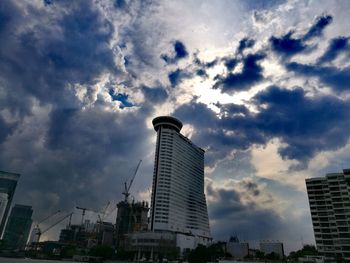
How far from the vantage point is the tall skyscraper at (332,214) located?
176750 mm

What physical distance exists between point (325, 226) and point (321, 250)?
1529cm

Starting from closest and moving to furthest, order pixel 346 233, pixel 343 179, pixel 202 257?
pixel 202 257, pixel 346 233, pixel 343 179

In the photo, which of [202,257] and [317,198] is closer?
[202,257]

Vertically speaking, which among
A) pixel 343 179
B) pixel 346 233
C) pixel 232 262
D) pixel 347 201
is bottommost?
pixel 232 262

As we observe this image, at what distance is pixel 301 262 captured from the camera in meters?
171

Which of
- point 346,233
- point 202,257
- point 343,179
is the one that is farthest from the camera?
point 343,179

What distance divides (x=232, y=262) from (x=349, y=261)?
6662cm

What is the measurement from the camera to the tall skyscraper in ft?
580

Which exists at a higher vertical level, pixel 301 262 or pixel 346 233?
pixel 346 233

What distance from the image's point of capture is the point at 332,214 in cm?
18700

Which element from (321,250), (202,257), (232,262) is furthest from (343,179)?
(202,257)

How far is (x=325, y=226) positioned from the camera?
614 ft

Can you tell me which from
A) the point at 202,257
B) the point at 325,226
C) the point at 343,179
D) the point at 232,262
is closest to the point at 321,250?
the point at 325,226

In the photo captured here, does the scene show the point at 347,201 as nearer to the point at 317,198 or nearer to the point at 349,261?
the point at 317,198
